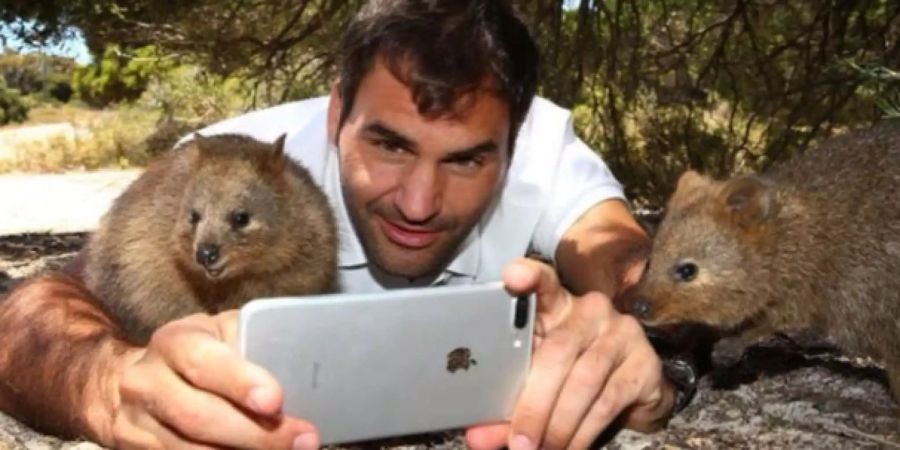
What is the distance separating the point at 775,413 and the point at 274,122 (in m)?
1.95

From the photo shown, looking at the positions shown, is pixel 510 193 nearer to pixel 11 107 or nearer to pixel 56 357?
pixel 56 357

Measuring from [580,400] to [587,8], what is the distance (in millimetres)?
4982

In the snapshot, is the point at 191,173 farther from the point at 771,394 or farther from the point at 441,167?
the point at 771,394

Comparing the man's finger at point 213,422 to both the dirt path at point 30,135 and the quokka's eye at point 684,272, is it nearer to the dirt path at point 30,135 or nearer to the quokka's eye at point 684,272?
the quokka's eye at point 684,272

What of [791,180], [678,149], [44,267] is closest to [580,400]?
[791,180]

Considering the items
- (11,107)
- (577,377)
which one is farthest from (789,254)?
(11,107)

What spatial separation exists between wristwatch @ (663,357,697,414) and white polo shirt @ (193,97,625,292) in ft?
2.69

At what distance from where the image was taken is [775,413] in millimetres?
2980

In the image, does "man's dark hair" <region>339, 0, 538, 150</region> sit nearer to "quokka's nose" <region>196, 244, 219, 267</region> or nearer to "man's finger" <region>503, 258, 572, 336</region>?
"quokka's nose" <region>196, 244, 219, 267</region>

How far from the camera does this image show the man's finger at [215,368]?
193 cm

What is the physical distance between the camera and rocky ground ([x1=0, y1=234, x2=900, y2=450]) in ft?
8.93

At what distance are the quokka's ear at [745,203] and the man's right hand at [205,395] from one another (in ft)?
6.75

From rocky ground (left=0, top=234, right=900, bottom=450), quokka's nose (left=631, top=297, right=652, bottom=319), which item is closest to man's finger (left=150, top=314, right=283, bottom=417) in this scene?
rocky ground (left=0, top=234, right=900, bottom=450)

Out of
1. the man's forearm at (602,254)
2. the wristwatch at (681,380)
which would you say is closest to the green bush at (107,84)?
the man's forearm at (602,254)
